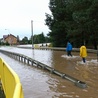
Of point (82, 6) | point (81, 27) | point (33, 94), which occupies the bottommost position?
point (33, 94)

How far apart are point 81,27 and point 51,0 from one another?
980 inches

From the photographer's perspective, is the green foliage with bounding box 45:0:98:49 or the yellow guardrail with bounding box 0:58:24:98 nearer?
the yellow guardrail with bounding box 0:58:24:98

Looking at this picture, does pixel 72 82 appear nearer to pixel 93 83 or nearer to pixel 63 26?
pixel 93 83

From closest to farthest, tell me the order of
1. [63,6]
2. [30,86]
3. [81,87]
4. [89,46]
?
[81,87] → [30,86] → [89,46] → [63,6]

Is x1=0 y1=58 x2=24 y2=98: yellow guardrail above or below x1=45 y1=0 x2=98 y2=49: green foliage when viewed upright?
below

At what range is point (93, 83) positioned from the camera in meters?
12.9

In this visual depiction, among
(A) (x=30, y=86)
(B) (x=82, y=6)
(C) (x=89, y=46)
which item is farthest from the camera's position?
(C) (x=89, y=46)

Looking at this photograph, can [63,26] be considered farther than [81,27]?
Yes

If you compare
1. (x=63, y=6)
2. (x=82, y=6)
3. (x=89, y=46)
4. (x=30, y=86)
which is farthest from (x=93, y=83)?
(x=63, y=6)

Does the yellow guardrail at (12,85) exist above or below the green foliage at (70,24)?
below

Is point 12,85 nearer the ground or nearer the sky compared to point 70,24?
nearer the ground

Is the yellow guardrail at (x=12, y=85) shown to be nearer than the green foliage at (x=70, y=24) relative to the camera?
Yes

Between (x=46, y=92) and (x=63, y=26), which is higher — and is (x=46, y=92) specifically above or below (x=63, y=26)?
below

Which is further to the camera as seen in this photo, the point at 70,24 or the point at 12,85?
the point at 70,24
